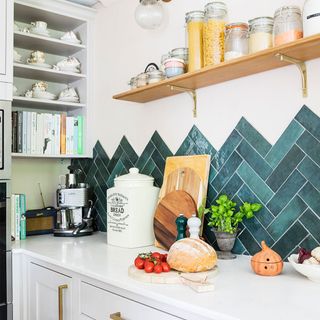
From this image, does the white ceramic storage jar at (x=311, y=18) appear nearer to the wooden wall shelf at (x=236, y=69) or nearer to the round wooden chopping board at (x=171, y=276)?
the wooden wall shelf at (x=236, y=69)

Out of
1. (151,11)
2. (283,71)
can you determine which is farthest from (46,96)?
(283,71)

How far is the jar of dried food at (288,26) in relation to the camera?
150cm

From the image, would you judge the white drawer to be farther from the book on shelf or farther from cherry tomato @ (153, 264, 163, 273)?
the book on shelf

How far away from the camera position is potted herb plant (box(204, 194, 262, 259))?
1.80m

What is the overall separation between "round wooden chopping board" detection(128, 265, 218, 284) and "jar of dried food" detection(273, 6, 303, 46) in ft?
2.99

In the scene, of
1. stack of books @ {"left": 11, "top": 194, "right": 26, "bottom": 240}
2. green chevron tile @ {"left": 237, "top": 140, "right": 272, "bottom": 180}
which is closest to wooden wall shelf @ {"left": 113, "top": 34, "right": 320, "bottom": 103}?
green chevron tile @ {"left": 237, "top": 140, "right": 272, "bottom": 180}

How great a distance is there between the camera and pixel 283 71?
174 centimetres

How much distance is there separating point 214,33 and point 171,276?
3.53 feet

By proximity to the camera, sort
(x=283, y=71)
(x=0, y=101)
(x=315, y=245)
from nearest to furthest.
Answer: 1. (x=315, y=245)
2. (x=283, y=71)
3. (x=0, y=101)

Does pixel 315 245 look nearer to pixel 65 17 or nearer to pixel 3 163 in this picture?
pixel 3 163

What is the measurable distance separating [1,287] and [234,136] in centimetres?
147

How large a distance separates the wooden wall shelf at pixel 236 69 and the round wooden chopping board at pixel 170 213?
21.7 inches

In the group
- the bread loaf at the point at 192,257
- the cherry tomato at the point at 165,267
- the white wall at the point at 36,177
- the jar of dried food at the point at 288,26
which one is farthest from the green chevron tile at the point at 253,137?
the white wall at the point at 36,177

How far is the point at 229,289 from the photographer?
4.43 feet
